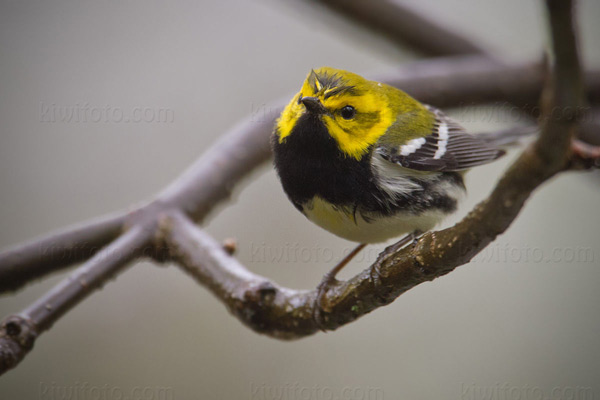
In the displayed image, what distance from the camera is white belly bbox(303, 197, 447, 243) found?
2090mm

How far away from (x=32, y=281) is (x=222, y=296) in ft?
3.12

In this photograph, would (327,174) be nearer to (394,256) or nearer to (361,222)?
(361,222)

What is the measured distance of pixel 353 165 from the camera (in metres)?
2.09

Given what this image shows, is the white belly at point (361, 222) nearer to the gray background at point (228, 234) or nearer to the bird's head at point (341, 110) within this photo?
the bird's head at point (341, 110)

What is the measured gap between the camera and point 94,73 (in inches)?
198

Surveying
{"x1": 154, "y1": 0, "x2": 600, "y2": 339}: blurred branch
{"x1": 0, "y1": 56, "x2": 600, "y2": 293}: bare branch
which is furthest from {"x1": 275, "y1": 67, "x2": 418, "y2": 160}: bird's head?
{"x1": 0, "y1": 56, "x2": 600, "y2": 293}: bare branch

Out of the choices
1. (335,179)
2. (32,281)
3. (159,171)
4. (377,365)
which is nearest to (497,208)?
(335,179)

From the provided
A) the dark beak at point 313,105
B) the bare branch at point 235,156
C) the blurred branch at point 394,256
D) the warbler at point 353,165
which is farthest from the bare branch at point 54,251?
the dark beak at point 313,105

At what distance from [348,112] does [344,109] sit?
2 centimetres

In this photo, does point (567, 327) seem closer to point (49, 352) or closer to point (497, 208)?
point (497, 208)

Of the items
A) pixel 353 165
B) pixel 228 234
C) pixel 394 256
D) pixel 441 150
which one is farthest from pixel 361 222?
pixel 228 234

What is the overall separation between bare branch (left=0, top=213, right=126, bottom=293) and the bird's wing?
56.6 inches

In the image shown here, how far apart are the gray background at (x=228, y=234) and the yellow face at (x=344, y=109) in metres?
2.09

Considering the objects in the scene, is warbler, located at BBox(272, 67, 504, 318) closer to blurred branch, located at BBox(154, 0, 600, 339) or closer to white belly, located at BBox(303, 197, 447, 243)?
white belly, located at BBox(303, 197, 447, 243)
